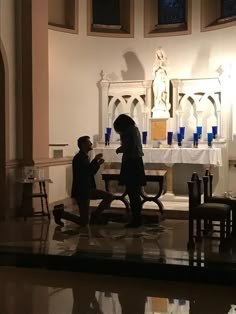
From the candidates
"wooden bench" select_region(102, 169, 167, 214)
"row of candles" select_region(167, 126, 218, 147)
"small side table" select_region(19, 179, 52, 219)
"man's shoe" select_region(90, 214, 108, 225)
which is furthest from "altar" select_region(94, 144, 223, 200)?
"man's shoe" select_region(90, 214, 108, 225)

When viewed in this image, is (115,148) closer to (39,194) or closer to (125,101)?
(125,101)

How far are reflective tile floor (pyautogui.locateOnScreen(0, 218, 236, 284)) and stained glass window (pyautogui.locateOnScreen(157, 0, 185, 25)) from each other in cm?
529

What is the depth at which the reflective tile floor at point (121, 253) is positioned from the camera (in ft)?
14.3

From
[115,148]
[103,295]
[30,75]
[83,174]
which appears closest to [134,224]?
[83,174]

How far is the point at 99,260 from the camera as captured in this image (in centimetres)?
457

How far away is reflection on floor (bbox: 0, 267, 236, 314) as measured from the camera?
364cm

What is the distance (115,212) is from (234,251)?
248 cm

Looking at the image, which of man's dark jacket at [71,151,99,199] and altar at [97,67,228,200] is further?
altar at [97,67,228,200]

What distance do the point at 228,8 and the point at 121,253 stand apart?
21.2 feet

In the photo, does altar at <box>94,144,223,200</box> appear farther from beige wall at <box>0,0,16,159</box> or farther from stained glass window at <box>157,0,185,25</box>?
stained glass window at <box>157,0,185,25</box>

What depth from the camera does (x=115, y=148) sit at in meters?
8.82

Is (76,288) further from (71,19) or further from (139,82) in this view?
(71,19)

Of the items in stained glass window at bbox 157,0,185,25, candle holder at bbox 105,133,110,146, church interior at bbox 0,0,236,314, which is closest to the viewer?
church interior at bbox 0,0,236,314

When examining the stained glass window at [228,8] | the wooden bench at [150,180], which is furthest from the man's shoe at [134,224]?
the stained glass window at [228,8]
